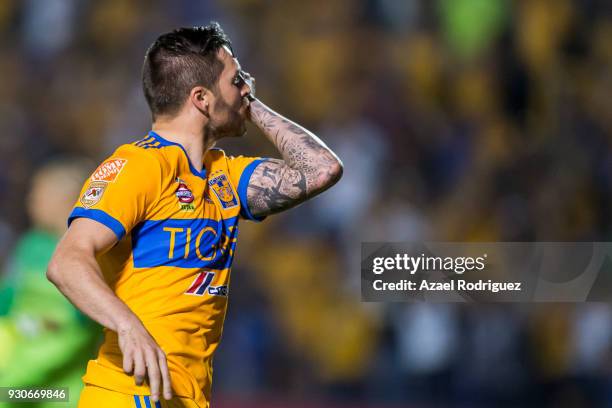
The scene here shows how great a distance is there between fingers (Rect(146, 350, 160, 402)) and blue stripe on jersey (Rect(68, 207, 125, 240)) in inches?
16.3

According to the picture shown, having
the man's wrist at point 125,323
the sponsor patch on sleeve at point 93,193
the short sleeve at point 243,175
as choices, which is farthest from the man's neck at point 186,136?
the man's wrist at point 125,323

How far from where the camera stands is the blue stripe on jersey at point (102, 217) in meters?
2.83

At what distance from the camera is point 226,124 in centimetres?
341

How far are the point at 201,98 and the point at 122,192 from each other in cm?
58

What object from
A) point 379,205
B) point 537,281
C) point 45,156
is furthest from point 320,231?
point 45,156

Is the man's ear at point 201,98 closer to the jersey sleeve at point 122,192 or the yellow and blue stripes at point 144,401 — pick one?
the jersey sleeve at point 122,192

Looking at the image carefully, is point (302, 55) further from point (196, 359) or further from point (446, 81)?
point (196, 359)

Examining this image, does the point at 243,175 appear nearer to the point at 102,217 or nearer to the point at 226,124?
the point at 226,124

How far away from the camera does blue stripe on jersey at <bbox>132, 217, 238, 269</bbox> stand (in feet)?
9.95

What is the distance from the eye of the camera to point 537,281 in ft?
23.7

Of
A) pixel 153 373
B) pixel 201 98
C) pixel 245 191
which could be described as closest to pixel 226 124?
pixel 201 98

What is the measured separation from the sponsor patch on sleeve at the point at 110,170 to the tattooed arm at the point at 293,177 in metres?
0.65

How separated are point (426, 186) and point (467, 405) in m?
1.98

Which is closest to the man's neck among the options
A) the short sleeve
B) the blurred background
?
the short sleeve
